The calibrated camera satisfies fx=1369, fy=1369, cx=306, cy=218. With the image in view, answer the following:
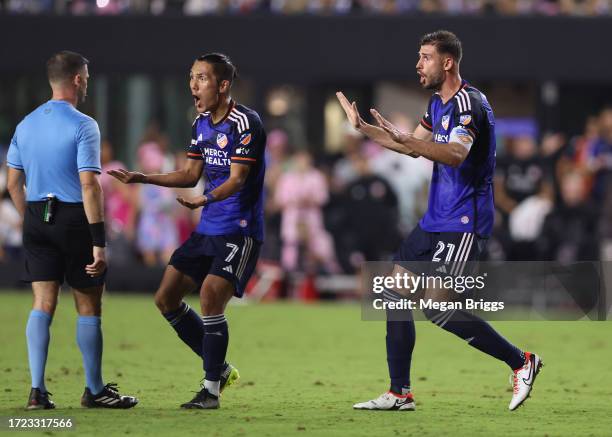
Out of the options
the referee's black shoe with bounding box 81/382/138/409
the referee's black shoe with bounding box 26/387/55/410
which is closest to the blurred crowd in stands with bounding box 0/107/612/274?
the referee's black shoe with bounding box 81/382/138/409

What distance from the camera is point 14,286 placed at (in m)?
21.0

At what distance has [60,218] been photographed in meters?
8.75

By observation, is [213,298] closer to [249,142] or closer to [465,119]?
[249,142]

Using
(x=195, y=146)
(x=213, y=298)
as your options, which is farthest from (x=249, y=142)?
(x=213, y=298)

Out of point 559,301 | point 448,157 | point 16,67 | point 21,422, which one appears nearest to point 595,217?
point 559,301

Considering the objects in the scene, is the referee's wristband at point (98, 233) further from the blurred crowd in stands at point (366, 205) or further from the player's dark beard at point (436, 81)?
the blurred crowd in stands at point (366, 205)

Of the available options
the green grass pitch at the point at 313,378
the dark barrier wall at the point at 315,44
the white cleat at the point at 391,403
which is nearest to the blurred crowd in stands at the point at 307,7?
→ the dark barrier wall at the point at 315,44

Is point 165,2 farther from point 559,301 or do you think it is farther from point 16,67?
point 559,301

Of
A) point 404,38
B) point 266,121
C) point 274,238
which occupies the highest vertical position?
point 404,38

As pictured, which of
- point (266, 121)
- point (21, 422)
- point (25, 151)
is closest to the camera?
point (21, 422)

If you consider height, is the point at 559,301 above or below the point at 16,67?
below

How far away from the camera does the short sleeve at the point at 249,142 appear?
9.04m

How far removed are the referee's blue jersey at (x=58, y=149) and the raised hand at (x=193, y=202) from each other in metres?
0.61

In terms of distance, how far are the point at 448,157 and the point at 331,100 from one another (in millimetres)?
13789
